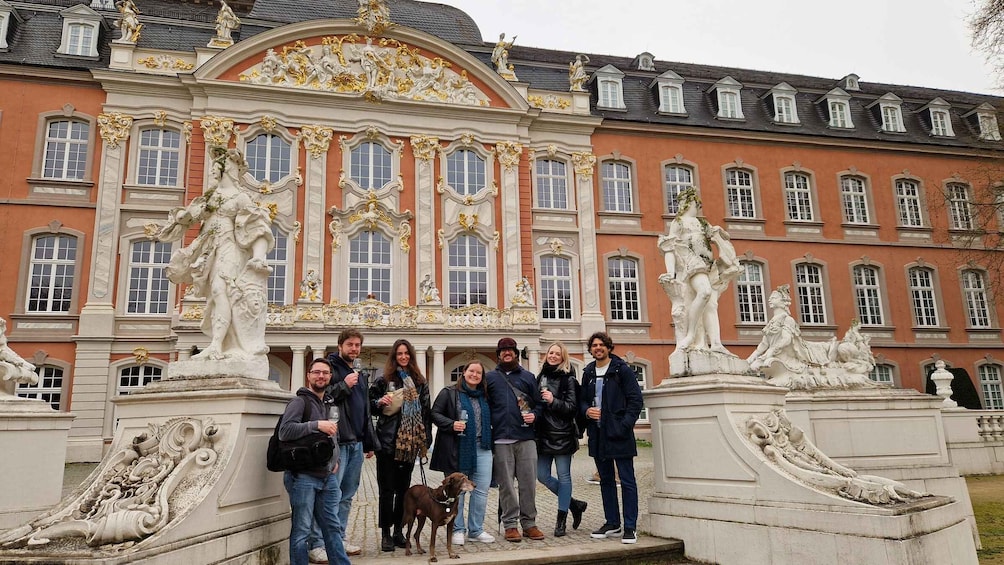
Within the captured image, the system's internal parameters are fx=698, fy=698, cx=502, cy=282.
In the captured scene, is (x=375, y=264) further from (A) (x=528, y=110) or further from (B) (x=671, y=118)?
(B) (x=671, y=118)

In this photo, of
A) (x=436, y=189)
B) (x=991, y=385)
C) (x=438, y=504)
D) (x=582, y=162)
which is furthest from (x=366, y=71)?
(x=991, y=385)

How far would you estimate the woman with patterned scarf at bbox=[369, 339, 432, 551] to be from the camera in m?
5.72

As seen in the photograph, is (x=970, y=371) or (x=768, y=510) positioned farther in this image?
(x=970, y=371)

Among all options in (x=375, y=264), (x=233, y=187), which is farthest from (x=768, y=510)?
(x=375, y=264)

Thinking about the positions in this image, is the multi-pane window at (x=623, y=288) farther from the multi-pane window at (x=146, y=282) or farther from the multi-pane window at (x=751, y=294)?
the multi-pane window at (x=146, y=282)

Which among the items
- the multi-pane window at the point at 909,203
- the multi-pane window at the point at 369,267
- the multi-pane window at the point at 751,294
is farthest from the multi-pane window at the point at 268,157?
the multi-pane window at the point at 909,203

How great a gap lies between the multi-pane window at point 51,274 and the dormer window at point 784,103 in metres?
22.9

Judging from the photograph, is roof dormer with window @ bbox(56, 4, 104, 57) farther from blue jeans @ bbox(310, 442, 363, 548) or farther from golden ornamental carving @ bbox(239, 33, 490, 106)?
blue jeans @ bbox(310, 442, 363, 548)

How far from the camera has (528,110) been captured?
858 inches

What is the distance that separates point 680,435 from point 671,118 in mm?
19291

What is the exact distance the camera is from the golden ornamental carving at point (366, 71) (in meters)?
20.3

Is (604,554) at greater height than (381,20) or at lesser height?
lesser

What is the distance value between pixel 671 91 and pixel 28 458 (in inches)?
878

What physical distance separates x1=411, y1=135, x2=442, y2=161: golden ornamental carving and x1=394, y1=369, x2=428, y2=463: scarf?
15.8 meters
